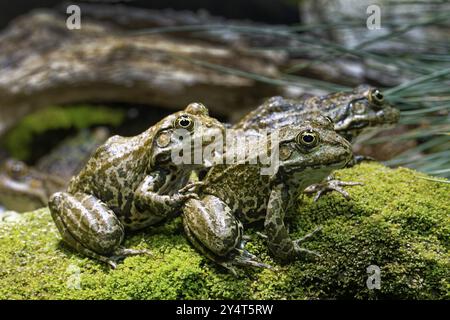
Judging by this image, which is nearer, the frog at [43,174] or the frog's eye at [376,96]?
the frog's eye at [376,96]

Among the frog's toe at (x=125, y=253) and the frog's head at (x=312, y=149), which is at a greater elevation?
the frog's head at (x=312, y=149)

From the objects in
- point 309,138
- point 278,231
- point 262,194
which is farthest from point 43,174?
point 309,138

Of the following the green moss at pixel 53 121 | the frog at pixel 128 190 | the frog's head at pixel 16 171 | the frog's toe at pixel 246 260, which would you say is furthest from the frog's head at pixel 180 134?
the green moss at pixel 53 121

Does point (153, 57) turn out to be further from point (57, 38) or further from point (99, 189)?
point (99, 189)

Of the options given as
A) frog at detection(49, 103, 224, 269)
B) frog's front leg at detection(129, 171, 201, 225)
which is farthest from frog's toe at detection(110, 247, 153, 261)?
frog's front leg at detection(129, 171, 201, 225)

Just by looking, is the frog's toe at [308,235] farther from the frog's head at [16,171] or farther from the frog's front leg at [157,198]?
the frog's head at [16,171]

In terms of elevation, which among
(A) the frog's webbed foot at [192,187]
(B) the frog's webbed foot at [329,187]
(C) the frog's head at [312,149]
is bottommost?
(B) the frog's webbed foot at [329,187]

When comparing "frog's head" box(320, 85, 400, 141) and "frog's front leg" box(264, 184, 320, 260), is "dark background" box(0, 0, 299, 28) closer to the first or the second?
"frog's head" box(320, 85, 400, 141)
